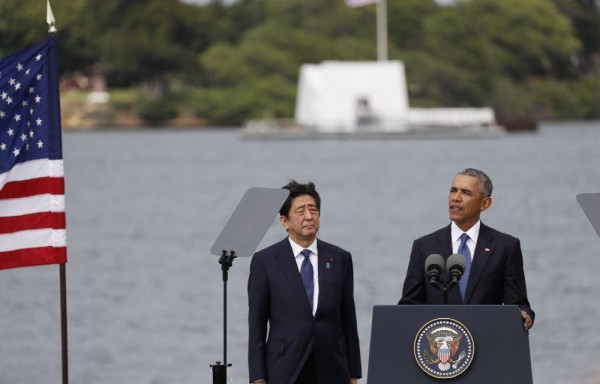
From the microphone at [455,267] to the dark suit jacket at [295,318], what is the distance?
0.80 metres

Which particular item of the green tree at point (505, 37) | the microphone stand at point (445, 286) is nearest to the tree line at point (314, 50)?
the green tree at point (505, 37)

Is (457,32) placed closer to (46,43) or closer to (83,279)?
(83,279)

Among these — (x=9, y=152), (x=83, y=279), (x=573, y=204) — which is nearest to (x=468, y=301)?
(x=9, y=152)

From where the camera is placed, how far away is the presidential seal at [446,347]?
24.0ft

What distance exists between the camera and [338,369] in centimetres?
805

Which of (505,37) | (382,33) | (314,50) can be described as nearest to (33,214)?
(382,33)

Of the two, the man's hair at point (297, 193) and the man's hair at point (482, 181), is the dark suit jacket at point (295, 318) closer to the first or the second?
the man's hair at point (297, 193)

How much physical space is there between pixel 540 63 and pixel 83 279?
101511 millimetres

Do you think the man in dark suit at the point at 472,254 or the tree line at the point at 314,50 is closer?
the man in dark suit at the point at 472,254

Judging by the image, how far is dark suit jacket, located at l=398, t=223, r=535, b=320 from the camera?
8016 millimetres

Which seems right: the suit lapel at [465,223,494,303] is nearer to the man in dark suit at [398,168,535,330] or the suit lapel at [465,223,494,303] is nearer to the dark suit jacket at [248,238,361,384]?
the man in dark suit at [398,168,535,330]

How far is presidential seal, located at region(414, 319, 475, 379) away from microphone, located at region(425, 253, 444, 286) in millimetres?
190

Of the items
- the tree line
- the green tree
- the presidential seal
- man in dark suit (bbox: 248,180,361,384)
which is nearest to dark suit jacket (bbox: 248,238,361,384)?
man in dark suit (bbox: 248,180,361,384)

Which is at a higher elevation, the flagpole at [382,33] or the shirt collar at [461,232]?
the flagpole at [382,33]
